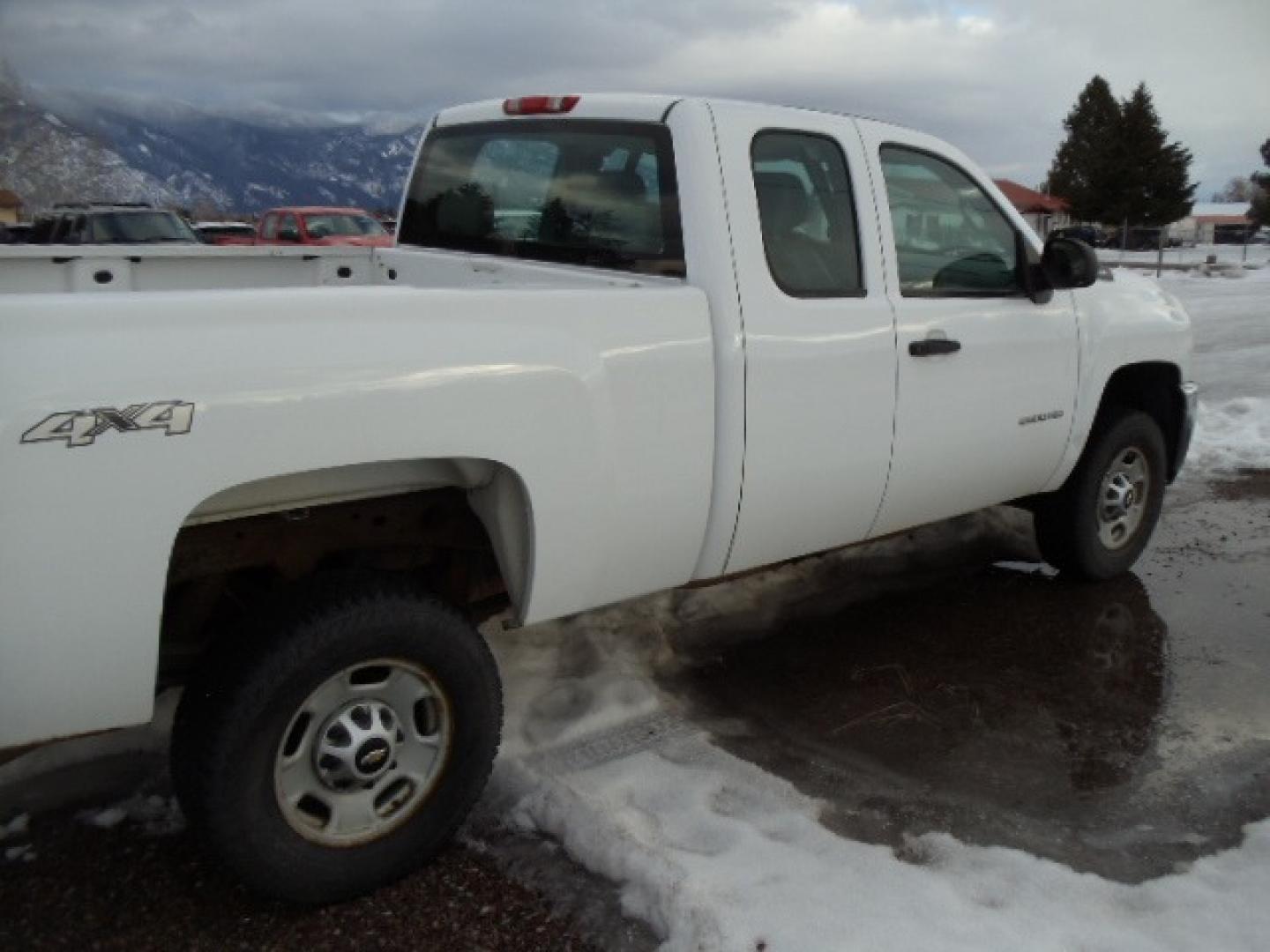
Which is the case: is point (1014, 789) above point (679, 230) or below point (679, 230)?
below

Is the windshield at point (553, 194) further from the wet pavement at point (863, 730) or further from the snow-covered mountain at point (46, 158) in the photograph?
the snow-covered mountain at point (46, 158)

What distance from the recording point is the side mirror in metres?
4.19

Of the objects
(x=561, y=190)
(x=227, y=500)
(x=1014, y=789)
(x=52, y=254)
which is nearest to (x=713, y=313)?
(x=561, y=190)

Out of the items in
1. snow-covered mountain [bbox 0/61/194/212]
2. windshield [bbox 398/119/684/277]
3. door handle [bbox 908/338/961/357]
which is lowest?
door handle [bbox 908/338/961/357]

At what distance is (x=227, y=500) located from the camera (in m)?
2.54

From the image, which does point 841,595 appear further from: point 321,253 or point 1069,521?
point 321,253

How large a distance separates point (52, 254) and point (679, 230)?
7.03 feet

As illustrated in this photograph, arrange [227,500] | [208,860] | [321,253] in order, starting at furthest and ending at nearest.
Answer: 1. [321,253]
2. [208,860]
3. [227,500]

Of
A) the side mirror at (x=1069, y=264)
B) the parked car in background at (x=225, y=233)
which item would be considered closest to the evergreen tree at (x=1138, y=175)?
the parked car in background at (x=225, y=233)

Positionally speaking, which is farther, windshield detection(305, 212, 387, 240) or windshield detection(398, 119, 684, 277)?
windshield detection(305, 212, 387, 240)

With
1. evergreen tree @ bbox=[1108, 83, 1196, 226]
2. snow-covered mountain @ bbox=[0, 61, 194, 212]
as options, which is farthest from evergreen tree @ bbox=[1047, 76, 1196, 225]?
snow-covered mountain @ bbox=[0, 61, 194, 212]

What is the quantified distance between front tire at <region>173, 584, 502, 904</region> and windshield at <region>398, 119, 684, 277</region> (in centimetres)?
134

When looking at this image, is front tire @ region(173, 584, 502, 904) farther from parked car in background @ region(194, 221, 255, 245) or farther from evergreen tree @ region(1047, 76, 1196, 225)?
evergreen tree @ region(1047, 76, 1196, 225)

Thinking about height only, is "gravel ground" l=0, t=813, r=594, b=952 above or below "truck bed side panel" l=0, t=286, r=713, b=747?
below
